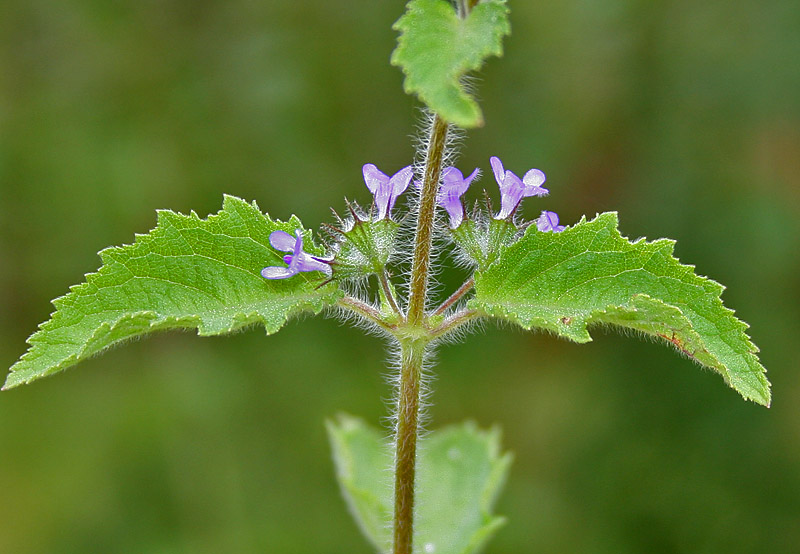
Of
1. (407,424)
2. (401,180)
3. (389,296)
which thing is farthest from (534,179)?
(407,424)

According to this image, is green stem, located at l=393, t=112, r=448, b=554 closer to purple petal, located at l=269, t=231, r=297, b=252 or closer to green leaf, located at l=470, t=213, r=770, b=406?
green leaf, located at l=470, t=213, r=770, b=406

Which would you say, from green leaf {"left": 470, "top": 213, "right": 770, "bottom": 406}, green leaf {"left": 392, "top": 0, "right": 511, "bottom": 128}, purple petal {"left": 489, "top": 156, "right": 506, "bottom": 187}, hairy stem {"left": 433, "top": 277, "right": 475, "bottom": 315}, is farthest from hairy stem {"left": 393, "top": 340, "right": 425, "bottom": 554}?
green leaf {"left": 392, "top": 0, "right": 511, "bottom": 128}

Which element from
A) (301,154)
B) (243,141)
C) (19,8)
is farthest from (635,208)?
(19,8)

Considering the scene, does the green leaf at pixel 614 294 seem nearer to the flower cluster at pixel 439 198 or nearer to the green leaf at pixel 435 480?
the flower cluster at pixel 439 198

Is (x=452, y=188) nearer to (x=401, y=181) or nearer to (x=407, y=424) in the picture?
→ (x=401, y=181)

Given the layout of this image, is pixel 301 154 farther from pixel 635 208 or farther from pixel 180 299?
pixel 180 299

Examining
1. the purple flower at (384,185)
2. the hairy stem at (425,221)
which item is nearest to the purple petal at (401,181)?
the purple flower at (384,185)
